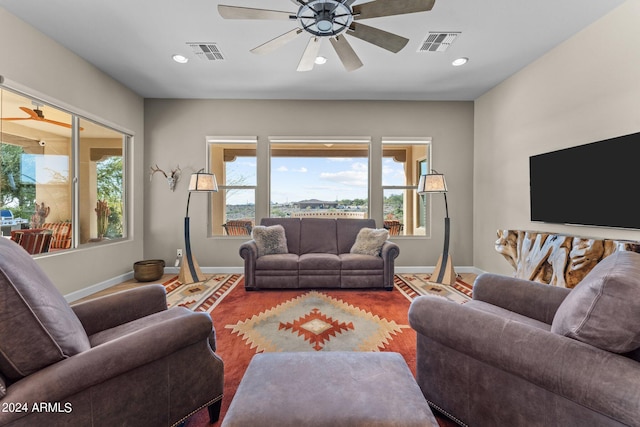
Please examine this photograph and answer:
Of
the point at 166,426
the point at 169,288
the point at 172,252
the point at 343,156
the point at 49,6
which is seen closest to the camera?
the point at 166,426

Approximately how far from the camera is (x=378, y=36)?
80.0 inches

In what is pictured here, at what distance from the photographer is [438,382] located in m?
1.32

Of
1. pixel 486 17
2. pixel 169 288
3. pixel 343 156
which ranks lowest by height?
pixel 169 288

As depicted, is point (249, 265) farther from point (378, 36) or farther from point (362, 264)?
point (378, 36)

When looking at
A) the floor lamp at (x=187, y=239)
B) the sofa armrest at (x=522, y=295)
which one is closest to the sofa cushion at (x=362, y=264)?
the sofa armrest at (x=522, y=295)

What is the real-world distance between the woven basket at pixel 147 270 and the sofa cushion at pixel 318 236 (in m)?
2.18

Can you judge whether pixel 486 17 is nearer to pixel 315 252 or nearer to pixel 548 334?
pixel 548 334

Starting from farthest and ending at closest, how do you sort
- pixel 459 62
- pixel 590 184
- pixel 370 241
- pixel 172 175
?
1. pixel 172 175
2. pixel 370 241
3. pixel 459 62
4. pixel 590 184

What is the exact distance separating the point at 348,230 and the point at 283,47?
8.49 ft

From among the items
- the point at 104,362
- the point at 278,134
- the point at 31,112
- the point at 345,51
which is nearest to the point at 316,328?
the point at 104,362

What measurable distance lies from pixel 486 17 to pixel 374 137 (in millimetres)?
2166

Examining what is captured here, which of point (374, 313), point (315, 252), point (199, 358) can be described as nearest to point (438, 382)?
point (199, 358)

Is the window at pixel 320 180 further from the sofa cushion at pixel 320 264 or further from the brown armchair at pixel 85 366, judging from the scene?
the brown armchair at pixel 85 366

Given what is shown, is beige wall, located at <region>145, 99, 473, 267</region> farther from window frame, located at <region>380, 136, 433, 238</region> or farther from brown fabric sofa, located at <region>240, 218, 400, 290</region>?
brown fabric sofa, located at <region>240, 218, 400, 290</region>
